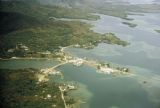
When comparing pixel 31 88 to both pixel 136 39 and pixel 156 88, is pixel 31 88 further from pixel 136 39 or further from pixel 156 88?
pixel 136 39

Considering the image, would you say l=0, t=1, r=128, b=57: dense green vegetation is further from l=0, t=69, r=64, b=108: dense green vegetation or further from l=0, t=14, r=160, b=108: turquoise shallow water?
l=0, t=69, r=64, b=108: dense green vegetation

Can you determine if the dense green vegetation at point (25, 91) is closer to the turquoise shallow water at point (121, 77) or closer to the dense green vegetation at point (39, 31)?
the turquoise shallow water at point (121, 77)

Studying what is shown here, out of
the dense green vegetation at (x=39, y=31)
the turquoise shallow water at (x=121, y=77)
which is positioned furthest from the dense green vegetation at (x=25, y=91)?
the dense green vegetation at (x=39, y=31)

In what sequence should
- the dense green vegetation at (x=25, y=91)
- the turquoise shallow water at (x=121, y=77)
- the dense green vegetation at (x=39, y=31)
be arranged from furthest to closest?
the dense green vegetation at (x=39, y=31) < the turquoise shallow water at (x=121, y=77) < the dense green vegetation at (x=25, y=91)

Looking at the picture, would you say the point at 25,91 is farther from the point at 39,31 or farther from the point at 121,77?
the point at 39,31

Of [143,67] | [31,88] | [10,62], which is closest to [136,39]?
[143,67]

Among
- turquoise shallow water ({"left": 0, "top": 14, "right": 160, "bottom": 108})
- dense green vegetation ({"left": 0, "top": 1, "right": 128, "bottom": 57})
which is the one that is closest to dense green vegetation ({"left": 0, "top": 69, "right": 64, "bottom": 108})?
turquoise shallow water ({"left": 0, "top": 14, "right": 160, "bottom": 108})

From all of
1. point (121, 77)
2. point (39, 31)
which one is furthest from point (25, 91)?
point (39, 31)

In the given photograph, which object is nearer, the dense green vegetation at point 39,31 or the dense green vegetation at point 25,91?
the dense green vegetation at point 25,91
